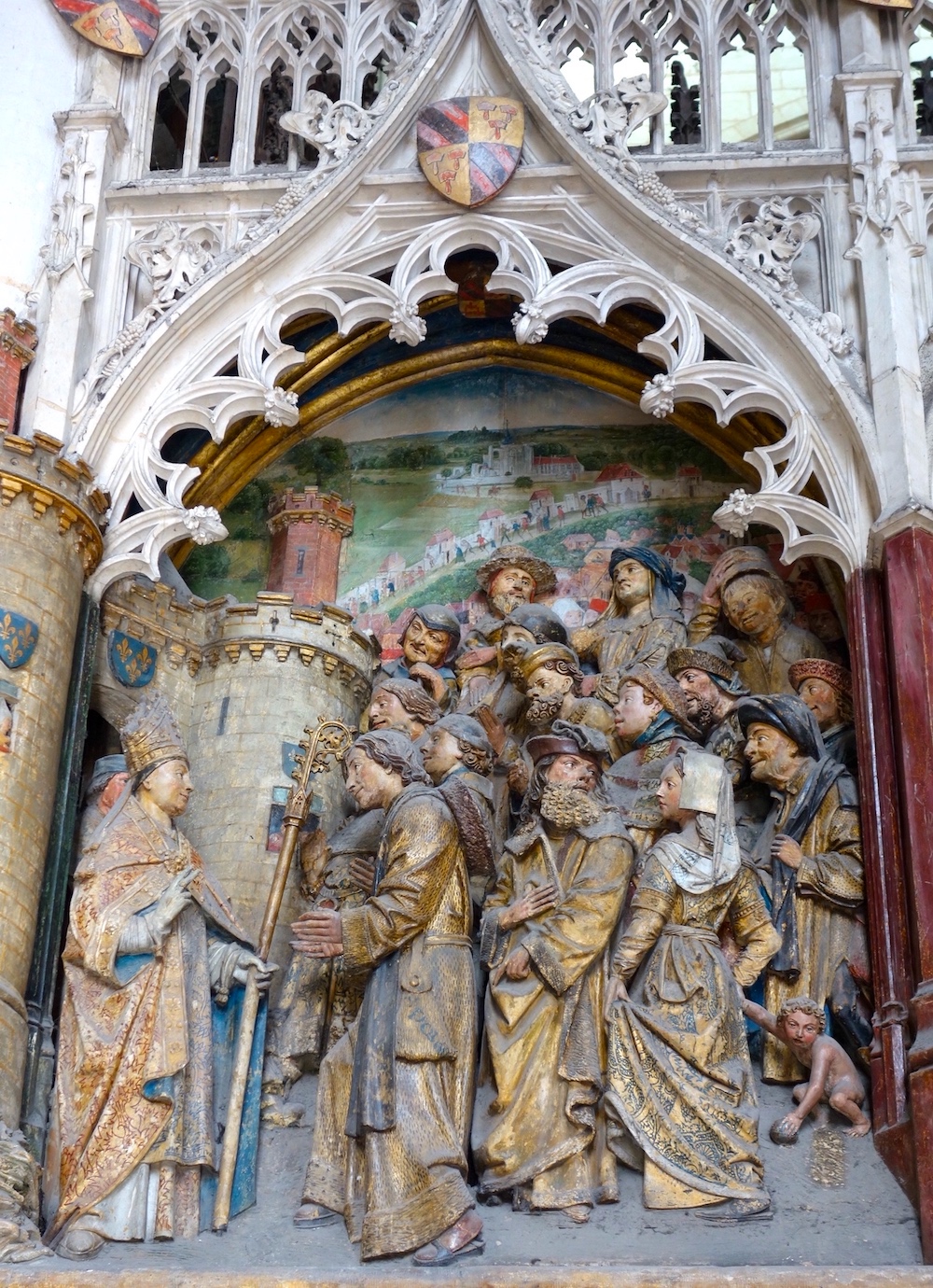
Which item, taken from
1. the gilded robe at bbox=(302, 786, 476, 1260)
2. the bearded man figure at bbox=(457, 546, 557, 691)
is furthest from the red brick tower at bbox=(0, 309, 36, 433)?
the gilded robe at bbox=(302, 786, 476, 1260)

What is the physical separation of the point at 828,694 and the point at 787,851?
0.88 m

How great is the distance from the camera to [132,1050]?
7.96 metres

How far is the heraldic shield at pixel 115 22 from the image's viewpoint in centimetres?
1058

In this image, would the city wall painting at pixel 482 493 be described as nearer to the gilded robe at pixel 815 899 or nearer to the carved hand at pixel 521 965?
the gilded robe at pixel 815 899

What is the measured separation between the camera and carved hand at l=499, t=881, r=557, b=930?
26.5 ft

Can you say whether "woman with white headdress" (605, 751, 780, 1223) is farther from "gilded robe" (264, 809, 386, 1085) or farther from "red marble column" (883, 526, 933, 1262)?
"gilded robe" (264, 809, 386, 1085)

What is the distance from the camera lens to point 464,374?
10750 millimetres

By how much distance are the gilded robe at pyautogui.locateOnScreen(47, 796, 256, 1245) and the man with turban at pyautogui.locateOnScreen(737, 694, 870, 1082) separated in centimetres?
212

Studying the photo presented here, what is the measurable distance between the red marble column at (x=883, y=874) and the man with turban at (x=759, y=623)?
525 mm

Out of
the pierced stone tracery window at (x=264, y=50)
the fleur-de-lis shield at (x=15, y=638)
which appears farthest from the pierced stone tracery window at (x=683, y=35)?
Result: the fleur-de-lis shield at (x=15, y=638)

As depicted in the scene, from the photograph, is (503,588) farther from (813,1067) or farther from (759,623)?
Result: (813,1067)

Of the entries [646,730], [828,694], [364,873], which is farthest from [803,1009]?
[364,873]

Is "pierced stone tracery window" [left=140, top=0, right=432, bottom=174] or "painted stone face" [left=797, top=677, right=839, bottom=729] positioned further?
"pierced stone tracery window" [left=140, top=0, right=432, bottom=174]

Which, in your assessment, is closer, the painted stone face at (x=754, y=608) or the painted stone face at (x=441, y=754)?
the painted stone face at (x=441, y=754)
